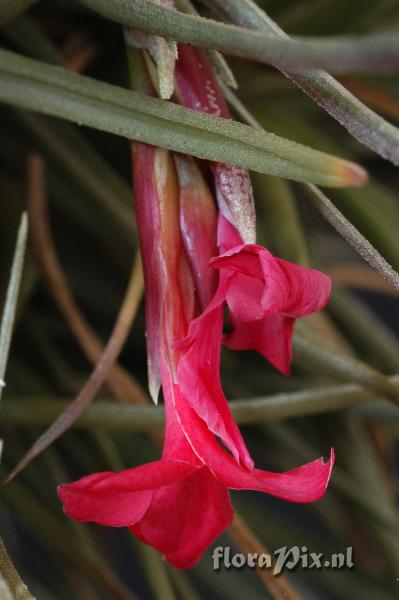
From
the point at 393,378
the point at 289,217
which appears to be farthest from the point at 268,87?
the point at 393,378

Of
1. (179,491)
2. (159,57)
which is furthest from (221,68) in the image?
(179,491)

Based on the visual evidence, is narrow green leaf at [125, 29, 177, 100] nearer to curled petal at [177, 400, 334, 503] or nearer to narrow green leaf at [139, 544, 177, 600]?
curled petal at [177, 400, 334, 503]

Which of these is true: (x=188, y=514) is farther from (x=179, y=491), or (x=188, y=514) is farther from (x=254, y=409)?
(x=254, y=409)

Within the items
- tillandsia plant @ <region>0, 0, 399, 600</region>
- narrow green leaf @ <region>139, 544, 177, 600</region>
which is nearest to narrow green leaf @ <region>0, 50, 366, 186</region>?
tillandsia plant @ <region>0, 0, 399, 600</region>

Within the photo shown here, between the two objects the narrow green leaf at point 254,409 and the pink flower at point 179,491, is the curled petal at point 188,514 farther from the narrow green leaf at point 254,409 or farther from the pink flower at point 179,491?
the narrow green leaf at point 254,409

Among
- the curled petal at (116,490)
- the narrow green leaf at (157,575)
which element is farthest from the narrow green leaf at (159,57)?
the narrow green leaf at (157,575)

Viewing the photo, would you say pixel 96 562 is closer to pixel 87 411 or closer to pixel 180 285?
pixel 87 411
